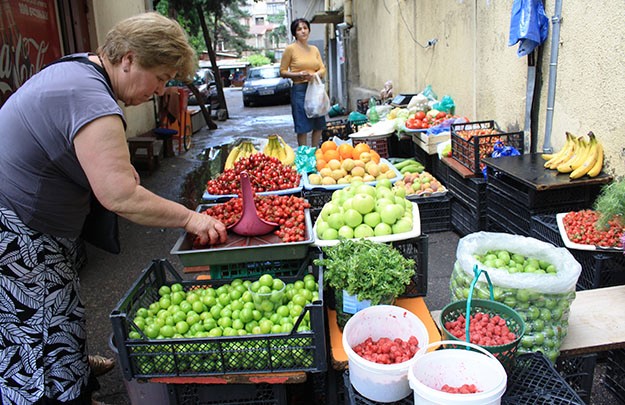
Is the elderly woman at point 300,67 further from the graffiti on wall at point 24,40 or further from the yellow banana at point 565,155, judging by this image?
the yellow banana at point 565,155

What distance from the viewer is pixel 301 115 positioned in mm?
7613

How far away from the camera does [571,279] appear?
2301 mm

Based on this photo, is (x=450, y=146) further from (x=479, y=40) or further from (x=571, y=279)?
(x=571, y=279)

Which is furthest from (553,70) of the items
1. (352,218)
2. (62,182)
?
(62,182)

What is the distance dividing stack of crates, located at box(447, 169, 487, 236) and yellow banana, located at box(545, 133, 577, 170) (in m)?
0.74

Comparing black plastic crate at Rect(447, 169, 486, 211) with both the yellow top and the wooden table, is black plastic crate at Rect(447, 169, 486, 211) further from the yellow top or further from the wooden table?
the yellow top

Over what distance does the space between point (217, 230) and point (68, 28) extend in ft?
20.9

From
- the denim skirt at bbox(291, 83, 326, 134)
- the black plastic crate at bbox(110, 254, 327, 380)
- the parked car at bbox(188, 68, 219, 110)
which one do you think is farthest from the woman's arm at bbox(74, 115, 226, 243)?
the parked car at bbox(188, 68, 219, 110)

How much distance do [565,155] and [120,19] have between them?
8775mm

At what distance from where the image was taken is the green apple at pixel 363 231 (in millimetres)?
2803

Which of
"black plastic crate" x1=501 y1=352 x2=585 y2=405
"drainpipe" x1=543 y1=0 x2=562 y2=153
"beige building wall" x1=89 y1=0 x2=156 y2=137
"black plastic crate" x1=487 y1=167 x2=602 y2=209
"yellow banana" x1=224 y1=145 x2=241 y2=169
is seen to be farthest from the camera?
"beige building wall" x1=89 y1=0 x2=156 y2=137

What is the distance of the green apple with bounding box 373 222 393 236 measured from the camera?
2.79 metres

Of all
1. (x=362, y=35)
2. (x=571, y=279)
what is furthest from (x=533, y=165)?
(x=362, y=35)

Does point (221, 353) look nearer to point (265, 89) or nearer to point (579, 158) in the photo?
point (579, 158)
